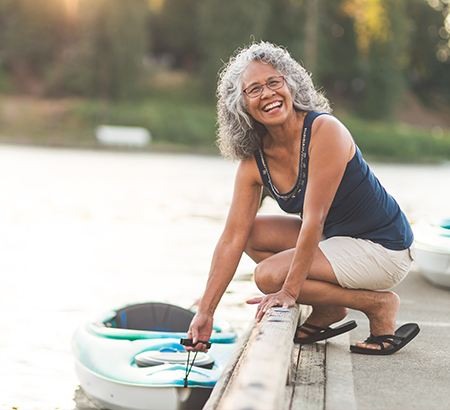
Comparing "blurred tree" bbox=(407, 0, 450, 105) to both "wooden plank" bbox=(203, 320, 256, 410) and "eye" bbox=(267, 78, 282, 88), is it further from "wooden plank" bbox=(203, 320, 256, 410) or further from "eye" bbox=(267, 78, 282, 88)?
"wooden plank" bbox=(203, 320, 256, 410)

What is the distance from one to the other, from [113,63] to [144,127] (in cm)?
526

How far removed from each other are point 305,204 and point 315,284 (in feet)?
1.31

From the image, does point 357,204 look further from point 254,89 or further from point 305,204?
point 254,89

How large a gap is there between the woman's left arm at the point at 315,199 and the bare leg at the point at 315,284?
6.3 inches

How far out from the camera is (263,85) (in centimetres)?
295

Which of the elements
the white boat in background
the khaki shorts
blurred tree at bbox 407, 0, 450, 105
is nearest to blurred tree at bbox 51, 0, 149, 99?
blurred tree at bbox 407, 0, 450, 105

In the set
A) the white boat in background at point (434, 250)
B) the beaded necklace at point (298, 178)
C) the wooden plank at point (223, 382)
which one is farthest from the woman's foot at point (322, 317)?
the white boat in background at point (434, 250)

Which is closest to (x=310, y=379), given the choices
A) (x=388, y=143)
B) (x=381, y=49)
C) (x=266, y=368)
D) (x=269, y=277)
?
(x=269, y=277)

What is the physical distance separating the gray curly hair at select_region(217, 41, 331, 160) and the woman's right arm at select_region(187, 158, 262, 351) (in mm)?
118

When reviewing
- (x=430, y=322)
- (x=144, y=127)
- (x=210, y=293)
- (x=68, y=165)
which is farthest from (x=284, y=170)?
(x=144, y=127)

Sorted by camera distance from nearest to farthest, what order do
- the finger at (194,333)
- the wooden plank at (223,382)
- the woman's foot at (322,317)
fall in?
the wooden plank at (223,382) < the finger at (194,333) < the woman's foot at (322,317)

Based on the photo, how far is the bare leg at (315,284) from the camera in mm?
3004

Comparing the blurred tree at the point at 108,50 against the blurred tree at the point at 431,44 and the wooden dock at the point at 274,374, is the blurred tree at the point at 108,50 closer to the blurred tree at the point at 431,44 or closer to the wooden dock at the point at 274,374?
the blurred tree at the point at 431,44

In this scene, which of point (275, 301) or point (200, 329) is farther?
point (200, 329)
